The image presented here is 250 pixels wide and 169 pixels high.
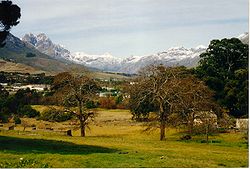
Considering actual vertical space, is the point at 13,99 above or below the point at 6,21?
below

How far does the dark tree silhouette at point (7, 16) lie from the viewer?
72.0 ft

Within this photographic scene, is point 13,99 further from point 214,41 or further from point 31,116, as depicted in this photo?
point 214,41

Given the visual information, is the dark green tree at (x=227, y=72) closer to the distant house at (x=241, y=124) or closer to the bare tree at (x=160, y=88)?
the distant house at (x=241, y=124)

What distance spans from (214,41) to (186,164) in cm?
4105

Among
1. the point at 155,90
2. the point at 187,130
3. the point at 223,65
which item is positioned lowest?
the point at 187,130

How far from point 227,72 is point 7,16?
120 feet

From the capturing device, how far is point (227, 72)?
53188mm

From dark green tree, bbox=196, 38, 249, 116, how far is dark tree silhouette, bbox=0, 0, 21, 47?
102 feet

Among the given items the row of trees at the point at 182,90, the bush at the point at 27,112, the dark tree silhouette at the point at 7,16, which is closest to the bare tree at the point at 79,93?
the row of trees at the point at 182,90

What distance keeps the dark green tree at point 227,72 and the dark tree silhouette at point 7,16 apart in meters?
31.2

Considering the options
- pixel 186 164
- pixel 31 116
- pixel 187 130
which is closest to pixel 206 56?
pixel 187 130

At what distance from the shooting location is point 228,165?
1772 cm

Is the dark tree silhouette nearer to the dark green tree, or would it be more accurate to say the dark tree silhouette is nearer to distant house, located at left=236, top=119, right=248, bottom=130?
distant house, located at left=236, top=119, right=248, bottom=130

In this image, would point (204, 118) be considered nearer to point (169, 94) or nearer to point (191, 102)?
point (191, 102)
